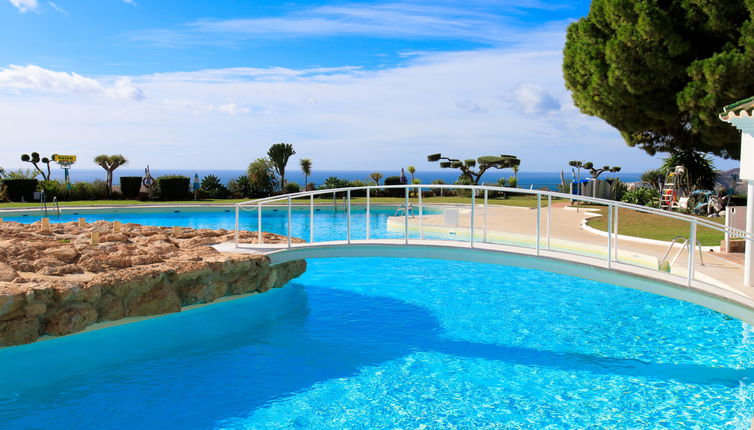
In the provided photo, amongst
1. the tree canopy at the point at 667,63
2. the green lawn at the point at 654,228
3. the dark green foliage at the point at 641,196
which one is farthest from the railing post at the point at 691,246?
the dark green foliage at the point at 641,196

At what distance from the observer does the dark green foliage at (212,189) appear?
31953mm

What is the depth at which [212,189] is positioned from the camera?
106ft

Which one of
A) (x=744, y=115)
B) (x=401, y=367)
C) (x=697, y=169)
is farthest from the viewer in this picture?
(x=697, y=169)

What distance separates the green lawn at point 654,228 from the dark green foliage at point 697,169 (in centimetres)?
455

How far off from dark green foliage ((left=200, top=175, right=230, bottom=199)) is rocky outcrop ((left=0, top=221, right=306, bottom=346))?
1997 cm

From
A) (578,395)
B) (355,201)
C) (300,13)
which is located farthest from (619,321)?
(355,201)

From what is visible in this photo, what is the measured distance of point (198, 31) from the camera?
29.7 metres

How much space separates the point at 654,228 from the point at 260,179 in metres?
22.2

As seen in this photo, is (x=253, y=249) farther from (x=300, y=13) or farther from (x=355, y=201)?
(x=355, y=201)

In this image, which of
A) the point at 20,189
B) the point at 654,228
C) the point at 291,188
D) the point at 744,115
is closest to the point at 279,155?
the point at 291,188

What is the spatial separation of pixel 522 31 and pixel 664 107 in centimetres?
590

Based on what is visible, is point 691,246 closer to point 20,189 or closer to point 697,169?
point 697,169

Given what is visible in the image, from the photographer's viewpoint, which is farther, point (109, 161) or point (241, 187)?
point (109, 161)

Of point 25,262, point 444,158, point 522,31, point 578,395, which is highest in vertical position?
point 522,31
